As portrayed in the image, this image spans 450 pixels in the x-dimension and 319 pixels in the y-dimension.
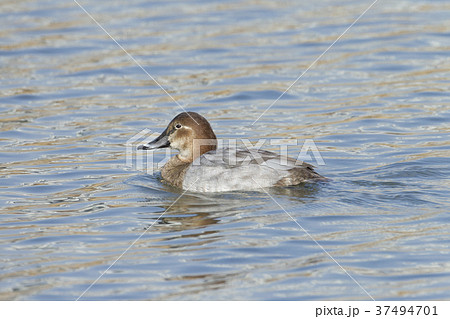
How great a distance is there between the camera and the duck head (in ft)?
30.1

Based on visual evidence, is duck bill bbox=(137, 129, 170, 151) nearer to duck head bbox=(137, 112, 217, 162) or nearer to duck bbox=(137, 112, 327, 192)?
duck head bbox=(137, 112, 217, 162)

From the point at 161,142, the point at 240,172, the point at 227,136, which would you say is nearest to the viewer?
the point at 240,172

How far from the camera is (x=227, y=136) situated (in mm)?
10906

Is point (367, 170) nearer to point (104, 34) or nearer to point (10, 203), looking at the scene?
point (10, 203)

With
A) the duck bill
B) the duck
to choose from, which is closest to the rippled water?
the duck

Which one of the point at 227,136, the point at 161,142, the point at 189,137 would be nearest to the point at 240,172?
the point at 189,137

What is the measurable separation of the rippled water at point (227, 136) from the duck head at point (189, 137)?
1.54 ft
